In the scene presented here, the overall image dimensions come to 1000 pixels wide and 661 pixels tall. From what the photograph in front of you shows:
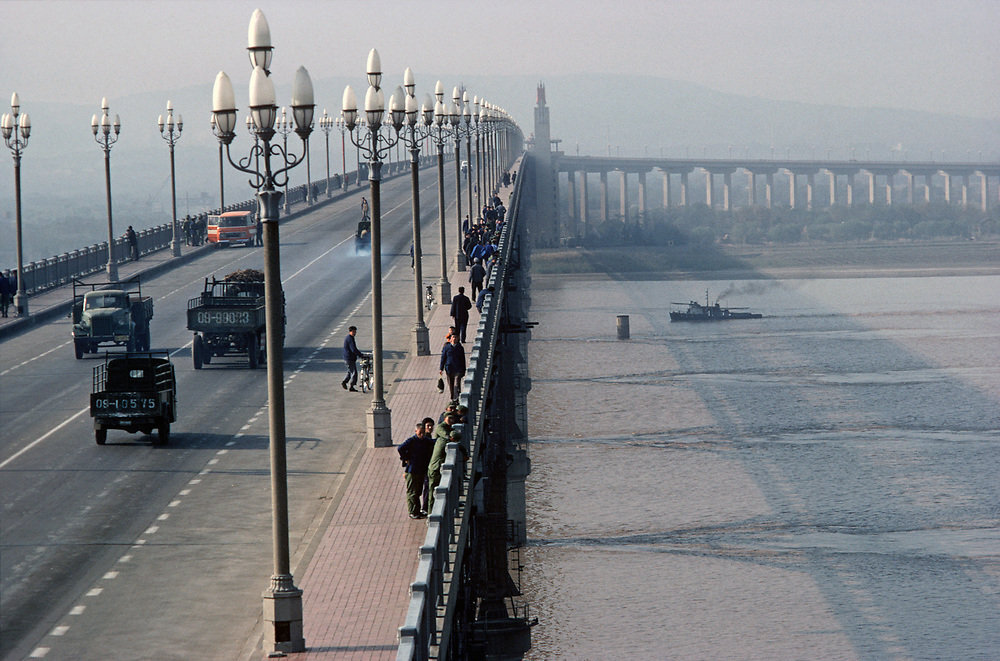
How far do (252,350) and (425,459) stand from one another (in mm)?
19671

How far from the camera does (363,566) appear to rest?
19812 millimetres

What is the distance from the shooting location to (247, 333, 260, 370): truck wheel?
133 feet

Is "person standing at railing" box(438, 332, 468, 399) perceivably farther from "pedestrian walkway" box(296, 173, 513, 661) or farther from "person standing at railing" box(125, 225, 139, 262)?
"person standing at railing" box(125, 225, 139, 262)

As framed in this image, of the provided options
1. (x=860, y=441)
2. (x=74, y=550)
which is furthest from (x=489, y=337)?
(x=860, y=441)

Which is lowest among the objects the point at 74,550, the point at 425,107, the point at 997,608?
the point at 997,608

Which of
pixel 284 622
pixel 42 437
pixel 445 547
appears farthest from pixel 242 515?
pixel 445 547

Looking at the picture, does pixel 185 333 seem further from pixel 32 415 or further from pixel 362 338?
pixel 32 415

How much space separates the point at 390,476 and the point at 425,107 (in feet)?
78.3

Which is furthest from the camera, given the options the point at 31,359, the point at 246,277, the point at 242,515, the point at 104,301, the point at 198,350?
the point at 246,277

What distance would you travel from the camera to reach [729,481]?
6425cm

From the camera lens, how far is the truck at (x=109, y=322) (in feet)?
137

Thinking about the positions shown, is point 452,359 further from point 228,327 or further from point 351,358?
point 228,327

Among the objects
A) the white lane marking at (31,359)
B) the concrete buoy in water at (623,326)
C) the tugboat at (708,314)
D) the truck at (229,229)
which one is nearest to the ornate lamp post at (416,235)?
the white lane marking at (31,359)

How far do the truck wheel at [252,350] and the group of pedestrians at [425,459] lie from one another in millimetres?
18806
